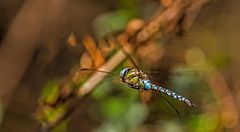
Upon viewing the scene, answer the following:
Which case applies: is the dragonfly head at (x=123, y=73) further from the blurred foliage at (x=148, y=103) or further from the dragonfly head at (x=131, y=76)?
the blurred foliage at (x=148, y=103)

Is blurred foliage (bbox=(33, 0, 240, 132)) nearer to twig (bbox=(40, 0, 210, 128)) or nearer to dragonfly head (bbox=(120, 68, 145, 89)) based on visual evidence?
twig (bbox=(40, 0, 210, 128))

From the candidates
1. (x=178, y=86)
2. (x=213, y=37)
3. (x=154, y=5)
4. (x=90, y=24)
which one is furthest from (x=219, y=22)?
(x=178, y=86)

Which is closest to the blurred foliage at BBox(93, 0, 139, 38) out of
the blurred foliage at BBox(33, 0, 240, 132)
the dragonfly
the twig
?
the blurred foliage at BBox(33, 0, 240, 132)

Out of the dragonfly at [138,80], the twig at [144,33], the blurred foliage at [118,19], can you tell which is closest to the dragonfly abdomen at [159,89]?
the dragonfly at [138,80]

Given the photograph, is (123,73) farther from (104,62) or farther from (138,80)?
(104,62)

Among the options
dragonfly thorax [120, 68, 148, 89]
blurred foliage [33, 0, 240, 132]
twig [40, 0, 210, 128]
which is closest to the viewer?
dragonfly thorax [120, 68, 148, 89]
